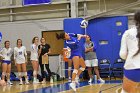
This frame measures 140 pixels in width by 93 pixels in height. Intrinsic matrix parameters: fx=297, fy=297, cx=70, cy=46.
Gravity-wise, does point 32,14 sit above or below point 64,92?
above

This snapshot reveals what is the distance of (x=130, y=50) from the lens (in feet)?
11.3

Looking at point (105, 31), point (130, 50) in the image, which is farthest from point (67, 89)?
point (105, 31)

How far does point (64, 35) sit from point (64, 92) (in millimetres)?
1526

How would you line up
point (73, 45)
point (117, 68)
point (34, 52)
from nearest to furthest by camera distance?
point (73, 45)
point (34, 52)
point (117, 68)

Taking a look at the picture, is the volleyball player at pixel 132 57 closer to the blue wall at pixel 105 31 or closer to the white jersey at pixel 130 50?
the white jersey at pixel 130 50

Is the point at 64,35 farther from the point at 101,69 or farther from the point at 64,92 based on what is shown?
the point at 101,69

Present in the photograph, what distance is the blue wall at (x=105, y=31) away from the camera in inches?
540

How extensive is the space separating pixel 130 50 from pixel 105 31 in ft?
34.8

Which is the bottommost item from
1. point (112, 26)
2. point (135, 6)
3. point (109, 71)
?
point (109, 71)

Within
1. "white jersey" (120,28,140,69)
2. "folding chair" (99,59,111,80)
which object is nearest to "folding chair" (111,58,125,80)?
"folding chair" (99,59,111,80)

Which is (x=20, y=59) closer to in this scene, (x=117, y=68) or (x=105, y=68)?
(x=105, y=68)

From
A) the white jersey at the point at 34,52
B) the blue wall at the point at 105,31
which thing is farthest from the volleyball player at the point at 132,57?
the blue wall at the point at 105,31

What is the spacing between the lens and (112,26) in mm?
13828

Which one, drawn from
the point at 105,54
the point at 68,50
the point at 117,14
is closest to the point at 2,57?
the point at 68,50
